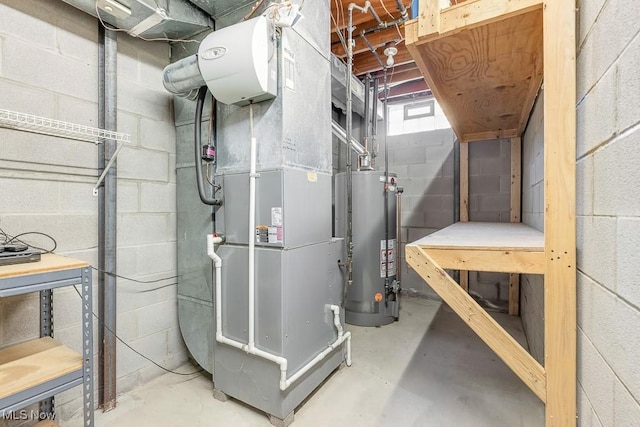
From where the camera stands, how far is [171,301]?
6.65ft

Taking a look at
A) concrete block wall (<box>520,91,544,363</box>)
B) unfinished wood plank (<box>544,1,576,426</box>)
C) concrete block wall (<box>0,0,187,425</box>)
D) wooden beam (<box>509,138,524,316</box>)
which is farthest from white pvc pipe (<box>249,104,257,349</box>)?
wooden beam (<box>509,138,524,316</box>)

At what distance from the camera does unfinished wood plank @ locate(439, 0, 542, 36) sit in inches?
39.6

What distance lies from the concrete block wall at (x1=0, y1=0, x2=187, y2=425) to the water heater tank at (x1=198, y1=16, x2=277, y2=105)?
2.10ft

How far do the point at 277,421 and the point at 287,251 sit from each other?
876 millimetres

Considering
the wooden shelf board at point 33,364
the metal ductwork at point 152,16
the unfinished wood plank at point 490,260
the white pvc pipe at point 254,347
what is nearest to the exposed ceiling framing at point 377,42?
the metal ductwork at point 152,16

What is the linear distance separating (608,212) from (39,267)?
1.80m

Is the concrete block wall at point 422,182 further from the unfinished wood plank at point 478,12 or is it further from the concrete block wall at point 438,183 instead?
the unfinished wood plank at point 478,12

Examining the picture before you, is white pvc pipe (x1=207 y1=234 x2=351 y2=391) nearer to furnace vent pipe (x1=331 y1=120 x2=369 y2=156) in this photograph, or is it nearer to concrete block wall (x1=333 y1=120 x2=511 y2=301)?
furnace vent pipe (x1=331 y1=120 x2=369 y2=156)

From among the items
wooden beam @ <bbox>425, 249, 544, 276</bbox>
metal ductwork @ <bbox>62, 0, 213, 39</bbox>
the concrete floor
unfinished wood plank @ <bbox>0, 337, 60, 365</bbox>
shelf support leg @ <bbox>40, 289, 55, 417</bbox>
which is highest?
metal ductwork @ <bbox>62, 0, 213, 39</bbox>

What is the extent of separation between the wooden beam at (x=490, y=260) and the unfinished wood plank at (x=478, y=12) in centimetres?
84

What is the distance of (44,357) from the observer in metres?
A: 1.24

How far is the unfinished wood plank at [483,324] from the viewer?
101cm

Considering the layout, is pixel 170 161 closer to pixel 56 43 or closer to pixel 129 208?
pixel 129 208

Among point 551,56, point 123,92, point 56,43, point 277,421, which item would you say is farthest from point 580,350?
point 56,43
